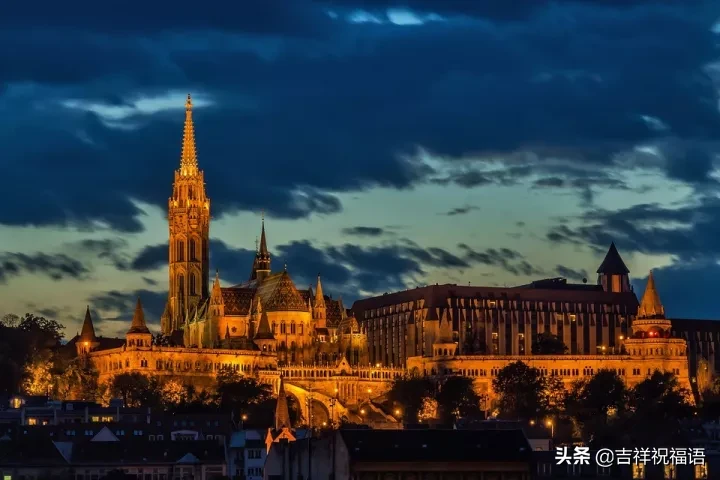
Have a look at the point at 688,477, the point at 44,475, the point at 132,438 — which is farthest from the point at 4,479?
the point at 688,477

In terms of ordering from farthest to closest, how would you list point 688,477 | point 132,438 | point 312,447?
point 132,438, point 688,477, point 312,447

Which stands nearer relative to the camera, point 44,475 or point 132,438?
point 44,475

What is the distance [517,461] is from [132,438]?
188 ft

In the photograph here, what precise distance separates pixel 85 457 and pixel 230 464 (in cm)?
1333

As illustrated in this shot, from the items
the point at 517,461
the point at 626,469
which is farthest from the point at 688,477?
the point at 517,461

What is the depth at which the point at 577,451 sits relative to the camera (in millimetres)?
163250

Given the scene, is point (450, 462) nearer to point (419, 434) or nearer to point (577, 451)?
point (419, 434)

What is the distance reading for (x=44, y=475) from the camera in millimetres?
182875

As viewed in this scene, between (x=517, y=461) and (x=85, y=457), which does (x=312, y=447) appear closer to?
(x=517, y=461)

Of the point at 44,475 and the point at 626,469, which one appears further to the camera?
the point at 44,475

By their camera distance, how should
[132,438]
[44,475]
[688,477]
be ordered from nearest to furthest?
[688,477], [44,475], [132,438]

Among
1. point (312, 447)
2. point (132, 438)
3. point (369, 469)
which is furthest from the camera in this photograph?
point (132, 438)

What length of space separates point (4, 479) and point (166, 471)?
16.2 metres

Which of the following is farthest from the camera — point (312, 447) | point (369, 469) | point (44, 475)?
point (44, 475)
